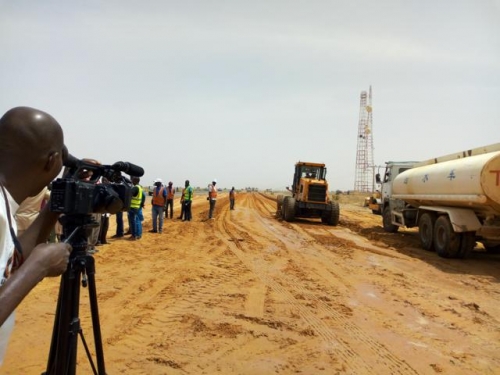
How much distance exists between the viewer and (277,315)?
535 cm

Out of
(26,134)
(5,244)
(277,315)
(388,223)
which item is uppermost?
(26,134)

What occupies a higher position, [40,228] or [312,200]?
[40,228]

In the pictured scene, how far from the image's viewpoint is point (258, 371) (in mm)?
3832

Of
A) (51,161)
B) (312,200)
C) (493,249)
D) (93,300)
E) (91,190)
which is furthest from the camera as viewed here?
(312,200)

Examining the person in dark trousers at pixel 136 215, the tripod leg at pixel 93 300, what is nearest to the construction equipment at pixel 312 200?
the person in dark trousers at pixel 136 215

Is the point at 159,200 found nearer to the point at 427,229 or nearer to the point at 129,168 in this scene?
the point at 427,229

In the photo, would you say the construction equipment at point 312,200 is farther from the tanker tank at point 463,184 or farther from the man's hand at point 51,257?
the man's hand at point 51,257

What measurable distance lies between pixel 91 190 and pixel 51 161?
495 mm

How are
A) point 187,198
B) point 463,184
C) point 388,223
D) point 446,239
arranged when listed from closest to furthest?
1. point 463,184
2. point 446,239
3. point 388,223
4. point 187,198

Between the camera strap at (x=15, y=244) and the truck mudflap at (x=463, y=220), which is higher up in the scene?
the camera strap at (x=15, y=244)

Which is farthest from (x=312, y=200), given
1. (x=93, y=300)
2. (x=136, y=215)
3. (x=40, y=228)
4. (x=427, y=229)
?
(x=40, y=228)

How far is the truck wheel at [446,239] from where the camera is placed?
33.1ft

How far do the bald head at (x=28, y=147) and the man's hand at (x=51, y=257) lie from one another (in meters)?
0.30

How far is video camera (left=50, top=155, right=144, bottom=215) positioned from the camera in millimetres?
2090
